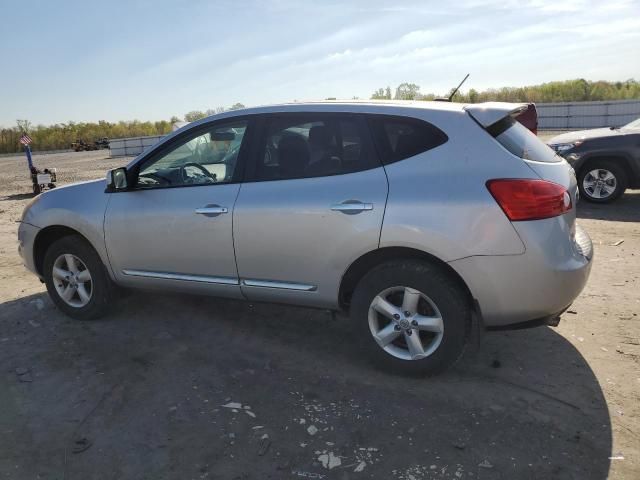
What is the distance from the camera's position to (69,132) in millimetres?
50594

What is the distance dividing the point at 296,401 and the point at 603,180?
7571 mm

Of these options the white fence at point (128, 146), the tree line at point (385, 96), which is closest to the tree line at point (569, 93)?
the tree line at point (385, 96)

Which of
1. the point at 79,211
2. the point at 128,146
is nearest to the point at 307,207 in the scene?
the point at 79,211

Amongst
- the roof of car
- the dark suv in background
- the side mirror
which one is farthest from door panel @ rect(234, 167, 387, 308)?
the dark suv in background

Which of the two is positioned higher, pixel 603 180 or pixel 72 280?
pixel 603 180

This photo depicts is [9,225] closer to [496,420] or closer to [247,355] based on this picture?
[247,355]

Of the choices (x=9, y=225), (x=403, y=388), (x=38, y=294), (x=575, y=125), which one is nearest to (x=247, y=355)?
(x=403, y=388)

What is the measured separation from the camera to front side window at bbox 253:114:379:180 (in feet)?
11.5

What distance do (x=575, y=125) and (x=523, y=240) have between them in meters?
25.8

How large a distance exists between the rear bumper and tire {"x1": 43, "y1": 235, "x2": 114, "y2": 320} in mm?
3060

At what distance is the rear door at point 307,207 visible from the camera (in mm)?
3383

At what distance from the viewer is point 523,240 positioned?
3010mm

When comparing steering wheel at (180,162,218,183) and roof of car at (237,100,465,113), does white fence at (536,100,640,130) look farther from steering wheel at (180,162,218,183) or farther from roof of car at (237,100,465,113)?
steering wheel at (180,162,218,183)

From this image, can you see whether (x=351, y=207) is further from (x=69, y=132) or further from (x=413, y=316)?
(x=69, y=132)
